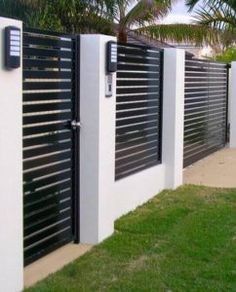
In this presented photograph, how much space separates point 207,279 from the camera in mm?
5801

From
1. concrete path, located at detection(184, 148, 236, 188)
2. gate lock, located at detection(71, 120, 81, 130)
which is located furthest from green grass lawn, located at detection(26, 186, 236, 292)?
concrete path, located at detection(184, 148, 236, 188)

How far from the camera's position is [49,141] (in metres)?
6.41

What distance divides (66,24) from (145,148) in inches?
273

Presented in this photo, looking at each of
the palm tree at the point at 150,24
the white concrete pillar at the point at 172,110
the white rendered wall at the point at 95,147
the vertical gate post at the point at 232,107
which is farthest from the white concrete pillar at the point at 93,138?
the palm tree at the point at 150,24

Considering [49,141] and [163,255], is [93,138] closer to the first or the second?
[49,141]

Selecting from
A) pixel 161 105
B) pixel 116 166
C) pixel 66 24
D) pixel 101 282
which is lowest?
pixel 101 282

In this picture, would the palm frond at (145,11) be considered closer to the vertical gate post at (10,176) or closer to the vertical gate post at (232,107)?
the vertical gate post at (232,107)

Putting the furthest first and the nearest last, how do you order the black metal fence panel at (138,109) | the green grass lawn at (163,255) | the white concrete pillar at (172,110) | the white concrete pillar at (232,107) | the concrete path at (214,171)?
the white concrete pillar at (232,107), the concrete path at (214,171), the white concrete pillar at (172,110), the black metal fence panel at (138,109), the green grass lawn at (163,255)

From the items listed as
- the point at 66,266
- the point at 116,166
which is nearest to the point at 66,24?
the point at 116,166

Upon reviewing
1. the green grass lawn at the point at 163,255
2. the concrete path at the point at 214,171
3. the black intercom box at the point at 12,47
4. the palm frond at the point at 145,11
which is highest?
the palm frond at the point at 145,11

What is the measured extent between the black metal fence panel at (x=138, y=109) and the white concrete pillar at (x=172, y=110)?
0.09 meters

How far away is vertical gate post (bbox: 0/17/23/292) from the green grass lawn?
0.37 m

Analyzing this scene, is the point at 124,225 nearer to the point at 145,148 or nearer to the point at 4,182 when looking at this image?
the point at 145,148

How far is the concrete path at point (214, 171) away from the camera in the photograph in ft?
35.2
